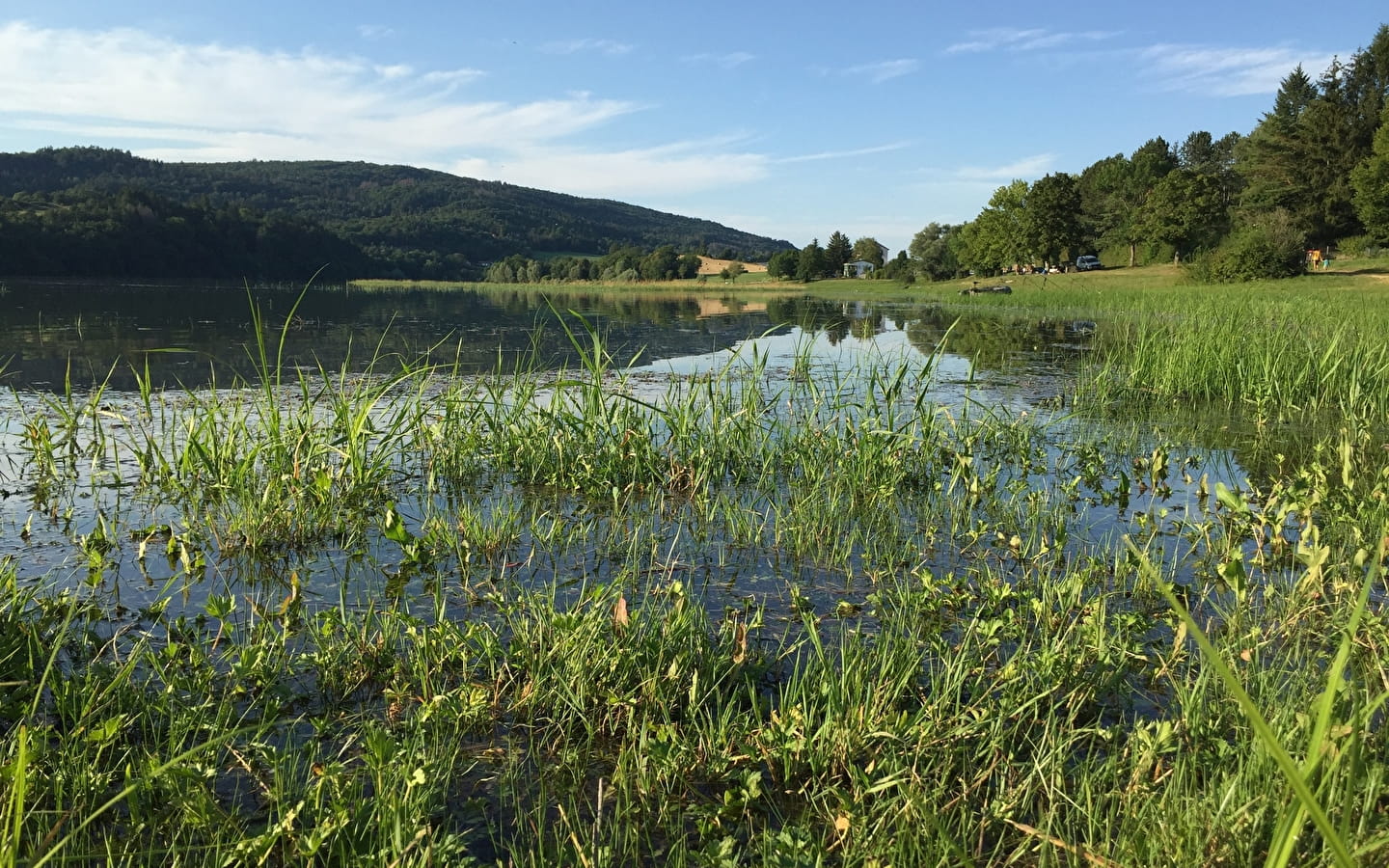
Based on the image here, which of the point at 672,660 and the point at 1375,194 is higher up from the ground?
the point at 1375,194

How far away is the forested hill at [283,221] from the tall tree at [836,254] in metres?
33.2

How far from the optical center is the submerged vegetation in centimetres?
219

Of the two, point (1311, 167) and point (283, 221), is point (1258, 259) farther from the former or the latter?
point (283, 221)

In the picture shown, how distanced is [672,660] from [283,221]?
303ft

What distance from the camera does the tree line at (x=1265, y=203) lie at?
44.1 m

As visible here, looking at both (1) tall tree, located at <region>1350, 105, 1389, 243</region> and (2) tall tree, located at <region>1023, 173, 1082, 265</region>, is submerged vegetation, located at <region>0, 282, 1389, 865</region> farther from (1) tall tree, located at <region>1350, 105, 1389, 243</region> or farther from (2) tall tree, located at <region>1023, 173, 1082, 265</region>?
(2) tall tree, located at <region>1023, 173, 1082, 265</region>

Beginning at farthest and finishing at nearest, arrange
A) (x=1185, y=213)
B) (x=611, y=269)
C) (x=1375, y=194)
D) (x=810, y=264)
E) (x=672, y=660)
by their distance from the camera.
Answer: (x=611, y=269), (x=810, y=264), (x=1185, y=213), (x=1375, y=194), (x=672, y=660)

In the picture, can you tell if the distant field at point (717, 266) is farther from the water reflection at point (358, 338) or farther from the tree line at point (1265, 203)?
the water reflection at point (358, 338)

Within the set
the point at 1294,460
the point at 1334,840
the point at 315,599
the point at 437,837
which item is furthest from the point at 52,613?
the point at 1294,460

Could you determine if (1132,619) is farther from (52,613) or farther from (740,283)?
(740,283)

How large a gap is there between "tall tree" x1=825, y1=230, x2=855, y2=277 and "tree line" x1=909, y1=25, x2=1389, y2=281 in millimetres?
11230

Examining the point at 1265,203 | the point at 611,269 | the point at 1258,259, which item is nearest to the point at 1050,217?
the point at 1265,203

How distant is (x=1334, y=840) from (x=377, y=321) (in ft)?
88.2

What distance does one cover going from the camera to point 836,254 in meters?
77.1
